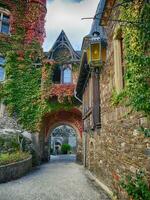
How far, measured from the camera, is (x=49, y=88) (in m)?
14.4

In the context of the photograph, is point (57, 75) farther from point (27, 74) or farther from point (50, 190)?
point (50, 190)

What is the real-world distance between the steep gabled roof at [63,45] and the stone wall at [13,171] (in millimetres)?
8108

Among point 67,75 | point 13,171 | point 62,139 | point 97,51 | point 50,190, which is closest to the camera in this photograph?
point 97,51

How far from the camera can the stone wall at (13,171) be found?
8.10 metres

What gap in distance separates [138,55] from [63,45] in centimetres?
1309

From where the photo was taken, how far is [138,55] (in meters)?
3.28

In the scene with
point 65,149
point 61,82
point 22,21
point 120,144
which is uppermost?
point 22,21

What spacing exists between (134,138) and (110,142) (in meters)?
1.94

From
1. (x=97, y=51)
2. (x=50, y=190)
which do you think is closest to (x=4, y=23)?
(x=97, y=51)

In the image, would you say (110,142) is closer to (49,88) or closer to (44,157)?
(49,88)

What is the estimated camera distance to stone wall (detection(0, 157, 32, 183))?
810 centimetres

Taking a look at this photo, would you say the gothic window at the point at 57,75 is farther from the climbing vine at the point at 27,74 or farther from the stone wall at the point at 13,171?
the stone wall at the point at 13,171

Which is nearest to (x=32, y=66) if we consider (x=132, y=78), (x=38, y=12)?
(x=38, y=12)

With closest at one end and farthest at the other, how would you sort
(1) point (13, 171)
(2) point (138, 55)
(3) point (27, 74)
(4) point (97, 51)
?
1. (2) point (138, 55)
2. (4) point (97, 51)
3. (1) point (13, 171)
4. (3) point (27, 74)
